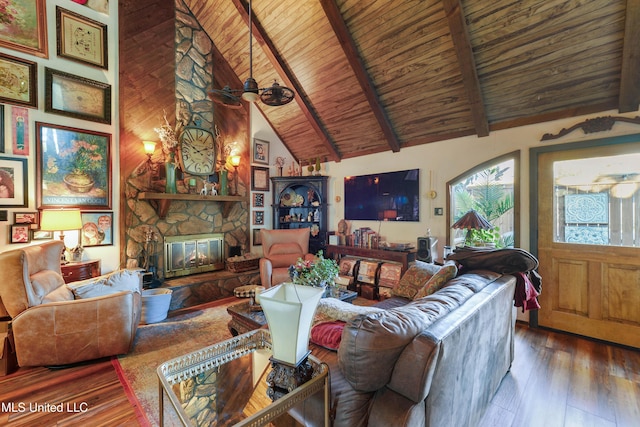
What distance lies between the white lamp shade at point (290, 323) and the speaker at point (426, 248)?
295 cm

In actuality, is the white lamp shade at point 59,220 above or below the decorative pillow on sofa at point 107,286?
above

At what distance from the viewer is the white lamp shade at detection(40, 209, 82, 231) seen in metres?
2.91

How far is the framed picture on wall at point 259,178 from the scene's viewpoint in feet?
17.2

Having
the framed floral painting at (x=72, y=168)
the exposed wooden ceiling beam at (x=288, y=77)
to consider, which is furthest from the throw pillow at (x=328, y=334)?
the exposed wooden ceiling beam at (x=288, y=77)

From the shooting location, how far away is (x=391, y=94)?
3787mm

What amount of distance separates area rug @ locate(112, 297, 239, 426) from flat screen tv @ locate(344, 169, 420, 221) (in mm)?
2680

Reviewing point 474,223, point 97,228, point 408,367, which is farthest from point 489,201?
point 97,228

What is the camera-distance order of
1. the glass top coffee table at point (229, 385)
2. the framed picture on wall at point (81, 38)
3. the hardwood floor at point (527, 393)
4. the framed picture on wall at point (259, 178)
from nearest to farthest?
the glass top coffee table at point (229, 385) → the hardwood floor at point (527, 393) → the framed picture on wall at point (81, 38) → the framed picture on wall at point (259, 178)

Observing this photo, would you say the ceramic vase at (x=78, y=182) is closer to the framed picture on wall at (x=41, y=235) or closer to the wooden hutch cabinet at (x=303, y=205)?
the framed picture on wall at (x=41, y=235)

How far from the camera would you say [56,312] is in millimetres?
2207

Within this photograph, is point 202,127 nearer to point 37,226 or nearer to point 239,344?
point 37,226

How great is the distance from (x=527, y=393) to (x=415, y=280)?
3.79 feet

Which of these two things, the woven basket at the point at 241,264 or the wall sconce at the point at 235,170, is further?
the wall sconce at the point at 235,170

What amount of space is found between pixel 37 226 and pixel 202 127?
8.16 ft
